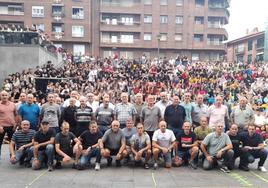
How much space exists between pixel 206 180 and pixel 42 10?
46.7 m

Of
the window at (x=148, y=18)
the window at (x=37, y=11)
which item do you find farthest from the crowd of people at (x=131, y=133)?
the window at (x=148, y=18)

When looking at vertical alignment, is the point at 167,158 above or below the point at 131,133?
below

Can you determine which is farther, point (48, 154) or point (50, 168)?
point (48, 154)

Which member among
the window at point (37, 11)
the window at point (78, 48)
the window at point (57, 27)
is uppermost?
the window at point (37, 11)

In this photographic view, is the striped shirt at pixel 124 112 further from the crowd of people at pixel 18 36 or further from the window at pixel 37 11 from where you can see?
the window at pixel 37 11

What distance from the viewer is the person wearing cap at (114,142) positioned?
981cm

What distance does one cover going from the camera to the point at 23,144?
32.2 feet

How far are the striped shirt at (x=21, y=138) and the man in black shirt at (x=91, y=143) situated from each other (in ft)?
4.39

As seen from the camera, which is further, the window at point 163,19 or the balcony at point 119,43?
the window at point 163,19

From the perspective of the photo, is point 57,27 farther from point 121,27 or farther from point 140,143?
point 140,143

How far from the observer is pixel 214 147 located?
9867mm

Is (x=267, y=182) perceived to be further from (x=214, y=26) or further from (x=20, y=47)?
(x=214, y=26)

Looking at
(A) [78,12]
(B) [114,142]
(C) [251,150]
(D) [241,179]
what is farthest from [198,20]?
(D) [241,179]

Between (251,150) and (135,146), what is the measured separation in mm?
3102
